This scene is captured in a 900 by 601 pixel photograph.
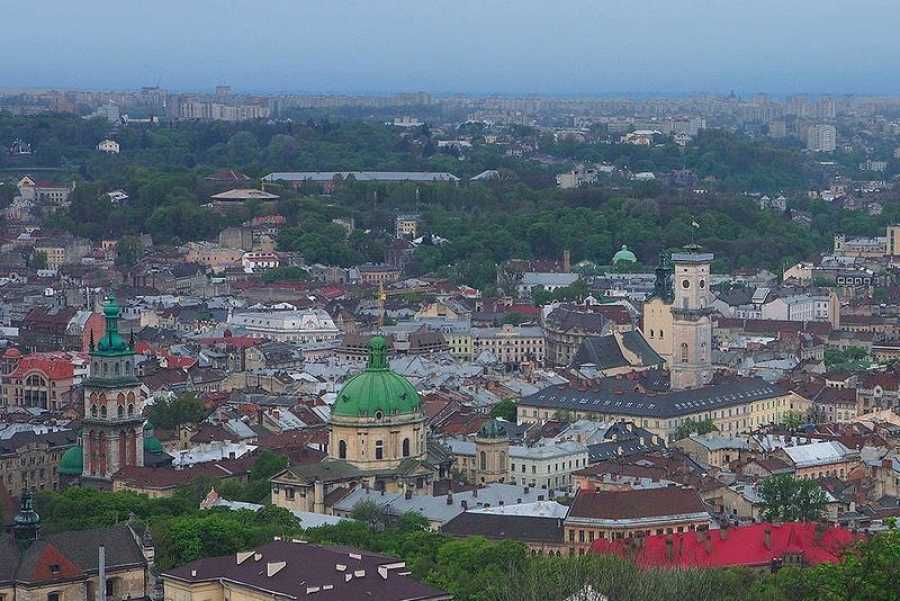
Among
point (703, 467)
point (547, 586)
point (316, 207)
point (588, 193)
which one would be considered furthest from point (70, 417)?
point (588, 193)

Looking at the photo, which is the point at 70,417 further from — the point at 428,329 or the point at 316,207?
the point at 316,207

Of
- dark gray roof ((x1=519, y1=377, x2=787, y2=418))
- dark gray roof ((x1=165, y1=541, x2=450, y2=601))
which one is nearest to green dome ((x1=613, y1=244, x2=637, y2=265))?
dark gray roof ((x1=519, y1=377, x2=787, y2=418))

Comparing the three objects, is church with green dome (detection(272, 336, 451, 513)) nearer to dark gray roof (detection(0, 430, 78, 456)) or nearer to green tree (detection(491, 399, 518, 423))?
dark gray roof (detection(0, 430, 78, 456))

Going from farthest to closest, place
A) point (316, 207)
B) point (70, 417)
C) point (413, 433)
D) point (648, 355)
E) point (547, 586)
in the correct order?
point (316, 207) → point (648, 355) → point (70, 417) → point (413, 433) → point (547, 586)

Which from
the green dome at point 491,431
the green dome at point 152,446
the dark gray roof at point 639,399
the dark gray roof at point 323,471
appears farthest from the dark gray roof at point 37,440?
the dark gray roof at point 639,399

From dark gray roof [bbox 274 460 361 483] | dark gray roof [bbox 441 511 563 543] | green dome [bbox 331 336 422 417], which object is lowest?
dark gray roof [bbox 274 460 361 483]

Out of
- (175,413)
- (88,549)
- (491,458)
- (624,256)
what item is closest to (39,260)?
(624,256)
